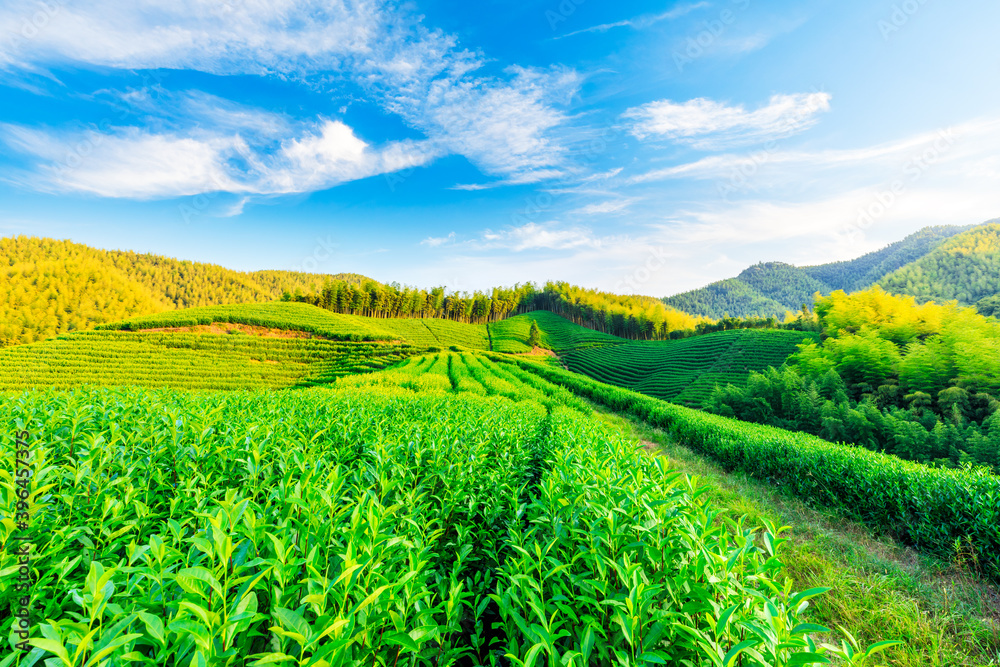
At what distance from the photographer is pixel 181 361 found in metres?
36.3

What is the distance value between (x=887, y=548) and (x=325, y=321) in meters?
61.6

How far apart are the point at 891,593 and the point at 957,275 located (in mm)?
80516

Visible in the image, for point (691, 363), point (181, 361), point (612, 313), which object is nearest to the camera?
point (181, 361)

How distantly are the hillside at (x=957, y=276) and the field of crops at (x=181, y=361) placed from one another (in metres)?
69.2

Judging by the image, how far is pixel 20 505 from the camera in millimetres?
2086

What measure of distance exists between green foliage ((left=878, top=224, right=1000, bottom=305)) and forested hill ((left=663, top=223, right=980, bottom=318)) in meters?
69.8

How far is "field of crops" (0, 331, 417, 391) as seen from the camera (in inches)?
1199

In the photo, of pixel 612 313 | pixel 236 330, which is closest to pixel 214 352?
pixel 236 330

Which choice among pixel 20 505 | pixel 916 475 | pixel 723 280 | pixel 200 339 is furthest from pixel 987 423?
pixel 723 280

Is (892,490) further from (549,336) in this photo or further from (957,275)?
(957,275)

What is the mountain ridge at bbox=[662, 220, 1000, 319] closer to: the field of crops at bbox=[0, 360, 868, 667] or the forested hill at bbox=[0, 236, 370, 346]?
the field of crops at bbox=[0, 360, 868, 667]

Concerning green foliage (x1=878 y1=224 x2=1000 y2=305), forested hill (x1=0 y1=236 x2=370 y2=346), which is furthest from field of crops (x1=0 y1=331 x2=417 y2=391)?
green foliage (x1=878 y1=224 x2=1000 y2=305)

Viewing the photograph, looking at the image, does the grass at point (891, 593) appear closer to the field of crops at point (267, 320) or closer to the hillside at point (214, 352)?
the hillside at point (214, 352)

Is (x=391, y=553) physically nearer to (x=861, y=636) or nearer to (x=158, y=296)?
(x=861, y=636)
